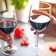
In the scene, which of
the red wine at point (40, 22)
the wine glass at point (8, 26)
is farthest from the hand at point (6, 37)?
the red wine at point (40, 22)

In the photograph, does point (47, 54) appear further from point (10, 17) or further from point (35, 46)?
point (10, 17)

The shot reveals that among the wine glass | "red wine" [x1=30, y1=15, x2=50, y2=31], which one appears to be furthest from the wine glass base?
"red wine" [x1=30, y1=15, x2=50, y2=31]

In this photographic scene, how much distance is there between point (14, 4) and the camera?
1.21m

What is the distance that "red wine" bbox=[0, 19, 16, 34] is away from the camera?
73 centimetres

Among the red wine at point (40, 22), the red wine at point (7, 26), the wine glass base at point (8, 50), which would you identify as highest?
the red wine at point (40, 22)

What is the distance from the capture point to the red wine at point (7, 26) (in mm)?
726

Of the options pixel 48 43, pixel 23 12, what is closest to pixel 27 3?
pixel 23 12

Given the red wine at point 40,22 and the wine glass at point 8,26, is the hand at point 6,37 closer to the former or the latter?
the wine glass at point 8,26

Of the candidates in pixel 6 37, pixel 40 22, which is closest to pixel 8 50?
pixel 6 37

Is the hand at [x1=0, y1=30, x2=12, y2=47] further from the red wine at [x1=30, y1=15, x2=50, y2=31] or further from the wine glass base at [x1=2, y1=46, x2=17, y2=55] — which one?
the red wine at [x1=30, y1=15, x2=50, y2=31]

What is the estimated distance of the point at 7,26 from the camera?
74cm

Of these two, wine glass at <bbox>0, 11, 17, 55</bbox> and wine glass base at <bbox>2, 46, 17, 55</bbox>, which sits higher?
wine glass at <bbox>0, 11, 17, 55</bbox>

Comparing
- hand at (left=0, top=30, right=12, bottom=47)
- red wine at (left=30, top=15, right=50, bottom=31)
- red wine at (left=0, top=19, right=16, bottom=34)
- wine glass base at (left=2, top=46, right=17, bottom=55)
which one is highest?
red wine at (left=30, top=15, right=50, bottom=31)

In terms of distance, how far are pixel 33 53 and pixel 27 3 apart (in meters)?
0.62
